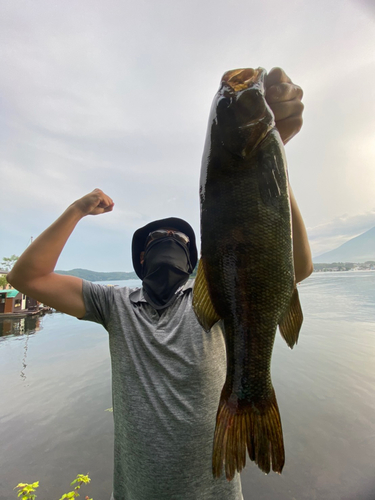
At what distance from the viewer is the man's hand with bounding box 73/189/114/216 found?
2094mm

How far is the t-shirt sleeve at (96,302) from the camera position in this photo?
2.01 m

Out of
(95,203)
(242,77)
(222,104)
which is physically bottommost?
(95,203)

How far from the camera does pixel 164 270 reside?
7.85 ft

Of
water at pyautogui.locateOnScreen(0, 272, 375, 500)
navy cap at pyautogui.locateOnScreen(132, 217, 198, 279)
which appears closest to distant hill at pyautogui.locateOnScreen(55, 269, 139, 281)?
water at pyautogui.locateOnScreen(0, 272, 375, 500)

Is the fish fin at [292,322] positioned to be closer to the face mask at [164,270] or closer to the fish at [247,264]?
the fish at [247,264]

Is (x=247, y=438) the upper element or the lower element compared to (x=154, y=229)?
lower

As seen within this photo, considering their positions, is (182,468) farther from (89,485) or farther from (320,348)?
(320,348)

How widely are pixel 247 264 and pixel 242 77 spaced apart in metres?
1.03

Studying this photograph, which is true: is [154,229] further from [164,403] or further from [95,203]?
[164,403]

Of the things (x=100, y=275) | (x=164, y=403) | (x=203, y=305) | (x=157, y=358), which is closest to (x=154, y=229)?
(x=157, y=358)

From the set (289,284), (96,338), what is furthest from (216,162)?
(96,338)

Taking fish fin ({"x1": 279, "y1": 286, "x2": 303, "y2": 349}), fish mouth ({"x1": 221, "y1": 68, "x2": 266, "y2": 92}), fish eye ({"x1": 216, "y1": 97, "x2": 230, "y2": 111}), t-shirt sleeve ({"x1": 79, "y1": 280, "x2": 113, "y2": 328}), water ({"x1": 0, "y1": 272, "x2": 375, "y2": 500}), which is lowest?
water ({"x1": 0, "y1": 272, "x2": 375, "y2": 500})

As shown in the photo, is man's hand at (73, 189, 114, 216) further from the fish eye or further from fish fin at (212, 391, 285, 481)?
fish fin at (212, 391, 285, 481)

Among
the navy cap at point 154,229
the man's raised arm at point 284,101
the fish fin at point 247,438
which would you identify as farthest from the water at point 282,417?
the man's raised arm at point 284,101
